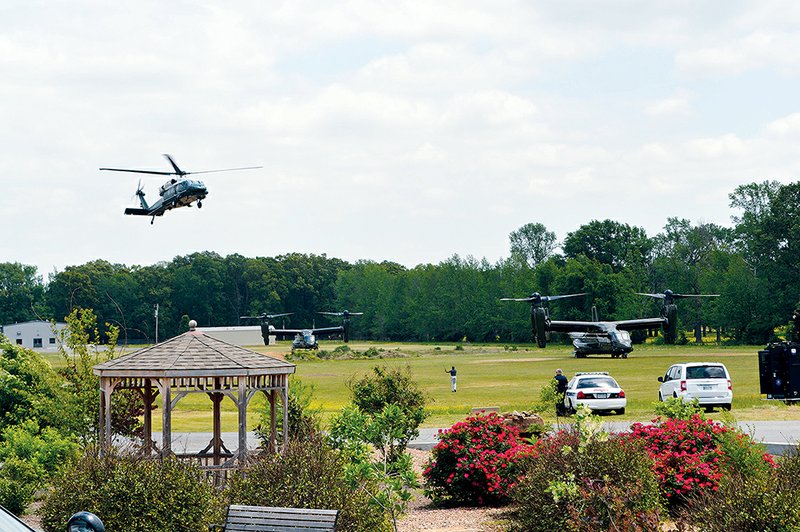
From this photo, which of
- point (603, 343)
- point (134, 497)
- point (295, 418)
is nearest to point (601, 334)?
point (603, 343)

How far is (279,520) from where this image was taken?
903cm

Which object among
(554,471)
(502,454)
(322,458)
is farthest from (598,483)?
(502,454)

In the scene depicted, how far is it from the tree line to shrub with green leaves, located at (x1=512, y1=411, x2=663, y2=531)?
104241mm

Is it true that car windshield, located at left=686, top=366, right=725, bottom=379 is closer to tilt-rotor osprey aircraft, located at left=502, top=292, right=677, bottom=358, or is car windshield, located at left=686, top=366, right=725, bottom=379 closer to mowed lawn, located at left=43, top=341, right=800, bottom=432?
mowed lawn, located at left=43, top=341, right=800, bottom=432

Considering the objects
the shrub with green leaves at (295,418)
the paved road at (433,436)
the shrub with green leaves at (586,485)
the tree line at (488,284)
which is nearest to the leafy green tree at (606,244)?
the tree line at (488,284)

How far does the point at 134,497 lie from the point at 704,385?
2494cm

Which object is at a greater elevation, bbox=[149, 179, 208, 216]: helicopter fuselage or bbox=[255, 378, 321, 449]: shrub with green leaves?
bbox=[149, 179, 208, 216]: helicopter fuselage

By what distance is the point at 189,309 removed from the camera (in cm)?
16425

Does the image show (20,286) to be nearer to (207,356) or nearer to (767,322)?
(767,322)

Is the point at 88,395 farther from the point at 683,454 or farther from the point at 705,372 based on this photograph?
the point at 705,372

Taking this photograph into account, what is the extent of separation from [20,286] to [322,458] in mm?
174006

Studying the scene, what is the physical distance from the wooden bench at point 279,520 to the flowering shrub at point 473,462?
6235 mm

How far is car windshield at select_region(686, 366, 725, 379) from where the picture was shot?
33.0 metres

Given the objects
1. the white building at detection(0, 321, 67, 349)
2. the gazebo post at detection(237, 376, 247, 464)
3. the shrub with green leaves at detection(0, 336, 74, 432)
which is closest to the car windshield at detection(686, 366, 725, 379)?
the shrub with green leaves at detection(0, 336, 74, 432)
